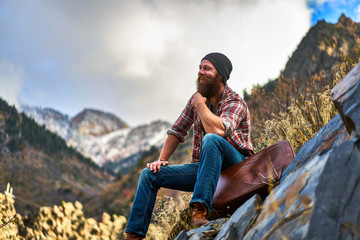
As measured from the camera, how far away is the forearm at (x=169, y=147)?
2.85 metres

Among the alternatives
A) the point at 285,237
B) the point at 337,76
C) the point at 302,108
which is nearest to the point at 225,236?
the point at 285,237

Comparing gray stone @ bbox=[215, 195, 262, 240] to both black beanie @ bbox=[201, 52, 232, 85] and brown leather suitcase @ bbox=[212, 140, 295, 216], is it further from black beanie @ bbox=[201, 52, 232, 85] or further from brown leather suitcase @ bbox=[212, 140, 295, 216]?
black beanie @ bbox=[201, 52, 232, 85]

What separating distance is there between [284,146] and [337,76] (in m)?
2.21

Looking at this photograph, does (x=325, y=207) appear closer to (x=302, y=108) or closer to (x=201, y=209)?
(x=201, y=209)

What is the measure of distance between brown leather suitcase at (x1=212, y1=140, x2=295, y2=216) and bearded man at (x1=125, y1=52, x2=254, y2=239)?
146 mm

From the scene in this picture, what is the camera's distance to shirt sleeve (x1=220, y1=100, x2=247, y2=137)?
7.83ft

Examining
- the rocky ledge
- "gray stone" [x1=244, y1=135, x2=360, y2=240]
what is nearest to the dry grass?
the rocky ledge

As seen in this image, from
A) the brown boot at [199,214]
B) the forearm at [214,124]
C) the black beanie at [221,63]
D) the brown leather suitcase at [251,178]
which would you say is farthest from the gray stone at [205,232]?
the black beanie at [221,63]

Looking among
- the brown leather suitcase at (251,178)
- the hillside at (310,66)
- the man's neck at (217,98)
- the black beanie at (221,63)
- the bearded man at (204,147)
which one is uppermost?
the hillside at (310,66)

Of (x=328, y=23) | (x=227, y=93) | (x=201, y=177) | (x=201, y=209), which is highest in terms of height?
(x=328, y=23)

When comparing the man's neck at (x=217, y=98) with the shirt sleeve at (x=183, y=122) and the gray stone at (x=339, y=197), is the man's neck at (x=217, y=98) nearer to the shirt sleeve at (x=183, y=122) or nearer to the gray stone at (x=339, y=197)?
the shirt sleeve at (x=183, y=122)

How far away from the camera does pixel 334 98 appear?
1.43 metres

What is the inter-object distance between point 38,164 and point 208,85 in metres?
62.2

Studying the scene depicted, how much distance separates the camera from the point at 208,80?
2801 millimetres
